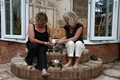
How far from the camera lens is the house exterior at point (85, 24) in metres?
3.49

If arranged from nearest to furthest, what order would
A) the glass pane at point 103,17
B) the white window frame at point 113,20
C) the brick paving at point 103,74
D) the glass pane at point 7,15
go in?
the brick paving at point 103,74 < the white window frame at point 113,20 < the glass pane at point 103,17 < the glass pane at point 7,15

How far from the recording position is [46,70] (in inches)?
96.8

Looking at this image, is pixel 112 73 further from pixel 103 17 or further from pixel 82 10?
pixel 82 10

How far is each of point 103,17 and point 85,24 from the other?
435mm

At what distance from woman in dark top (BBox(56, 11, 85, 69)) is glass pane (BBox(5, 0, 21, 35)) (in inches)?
52.1

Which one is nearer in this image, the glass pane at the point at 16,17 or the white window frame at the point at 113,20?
the white window frame at the point at 113,20

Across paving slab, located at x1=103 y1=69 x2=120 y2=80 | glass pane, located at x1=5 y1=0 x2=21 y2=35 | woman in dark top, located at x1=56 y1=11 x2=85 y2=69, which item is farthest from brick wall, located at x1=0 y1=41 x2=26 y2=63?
paving slab, located at x1=103 y1=69 x2=120 y2=80

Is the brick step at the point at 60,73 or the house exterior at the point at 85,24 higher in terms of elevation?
the house exterior at the point at 85,24

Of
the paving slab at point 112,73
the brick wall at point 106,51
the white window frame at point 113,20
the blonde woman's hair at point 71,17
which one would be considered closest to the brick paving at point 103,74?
the paving slab at point 112,73

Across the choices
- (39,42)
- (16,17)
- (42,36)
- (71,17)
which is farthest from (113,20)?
(16,17)

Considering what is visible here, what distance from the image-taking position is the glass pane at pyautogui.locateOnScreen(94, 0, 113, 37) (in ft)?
11.5

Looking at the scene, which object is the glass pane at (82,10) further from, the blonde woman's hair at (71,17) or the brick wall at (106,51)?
the blonde woman's hair at (71,17)

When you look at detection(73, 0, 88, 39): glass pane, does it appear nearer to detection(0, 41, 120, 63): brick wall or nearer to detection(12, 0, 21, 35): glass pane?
detection(0, 41, 120, 63): brick wall

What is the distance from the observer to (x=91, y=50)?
3619mm
